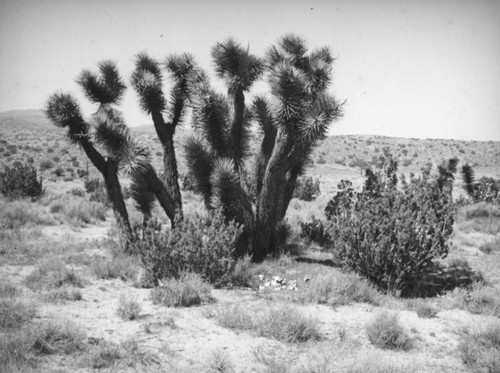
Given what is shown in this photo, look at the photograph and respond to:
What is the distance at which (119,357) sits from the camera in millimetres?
4211

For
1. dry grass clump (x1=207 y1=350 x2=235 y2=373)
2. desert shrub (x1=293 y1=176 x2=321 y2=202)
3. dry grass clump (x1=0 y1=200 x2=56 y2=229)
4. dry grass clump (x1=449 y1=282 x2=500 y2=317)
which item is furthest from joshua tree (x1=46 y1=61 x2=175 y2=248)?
desert shrub (x1=293 y1=176 x2=321 y2=202)

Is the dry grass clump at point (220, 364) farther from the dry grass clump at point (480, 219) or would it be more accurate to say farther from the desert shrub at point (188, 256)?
the dry grass clump at point (480, 219)

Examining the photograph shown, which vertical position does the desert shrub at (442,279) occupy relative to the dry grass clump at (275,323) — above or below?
above

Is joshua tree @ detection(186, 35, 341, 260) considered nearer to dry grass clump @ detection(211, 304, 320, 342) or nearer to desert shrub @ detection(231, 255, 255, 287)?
desert shrub @ detection(231, 255, 255, 287)

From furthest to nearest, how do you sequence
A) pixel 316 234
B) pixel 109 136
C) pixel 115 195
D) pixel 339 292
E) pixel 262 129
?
pixel 316 234 → pixel 262 129 → pixel 115 195 → pixel 109 136 → pixel 339 292

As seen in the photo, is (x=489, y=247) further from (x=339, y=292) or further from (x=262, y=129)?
(x=262, y=129)

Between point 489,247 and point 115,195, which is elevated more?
point 115,195

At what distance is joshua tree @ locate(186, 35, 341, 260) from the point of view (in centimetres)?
845

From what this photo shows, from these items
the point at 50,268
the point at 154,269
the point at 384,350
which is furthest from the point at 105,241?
the point at 384,350

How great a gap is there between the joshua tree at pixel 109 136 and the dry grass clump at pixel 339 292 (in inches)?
167

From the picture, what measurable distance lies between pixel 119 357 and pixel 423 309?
14.0ft

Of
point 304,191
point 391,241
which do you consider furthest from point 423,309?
point 304,191

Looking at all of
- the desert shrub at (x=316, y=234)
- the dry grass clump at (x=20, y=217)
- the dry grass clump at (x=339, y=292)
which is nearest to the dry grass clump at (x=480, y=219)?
the desert shrub at (x=316, y=234)

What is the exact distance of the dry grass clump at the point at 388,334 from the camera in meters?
4.77
